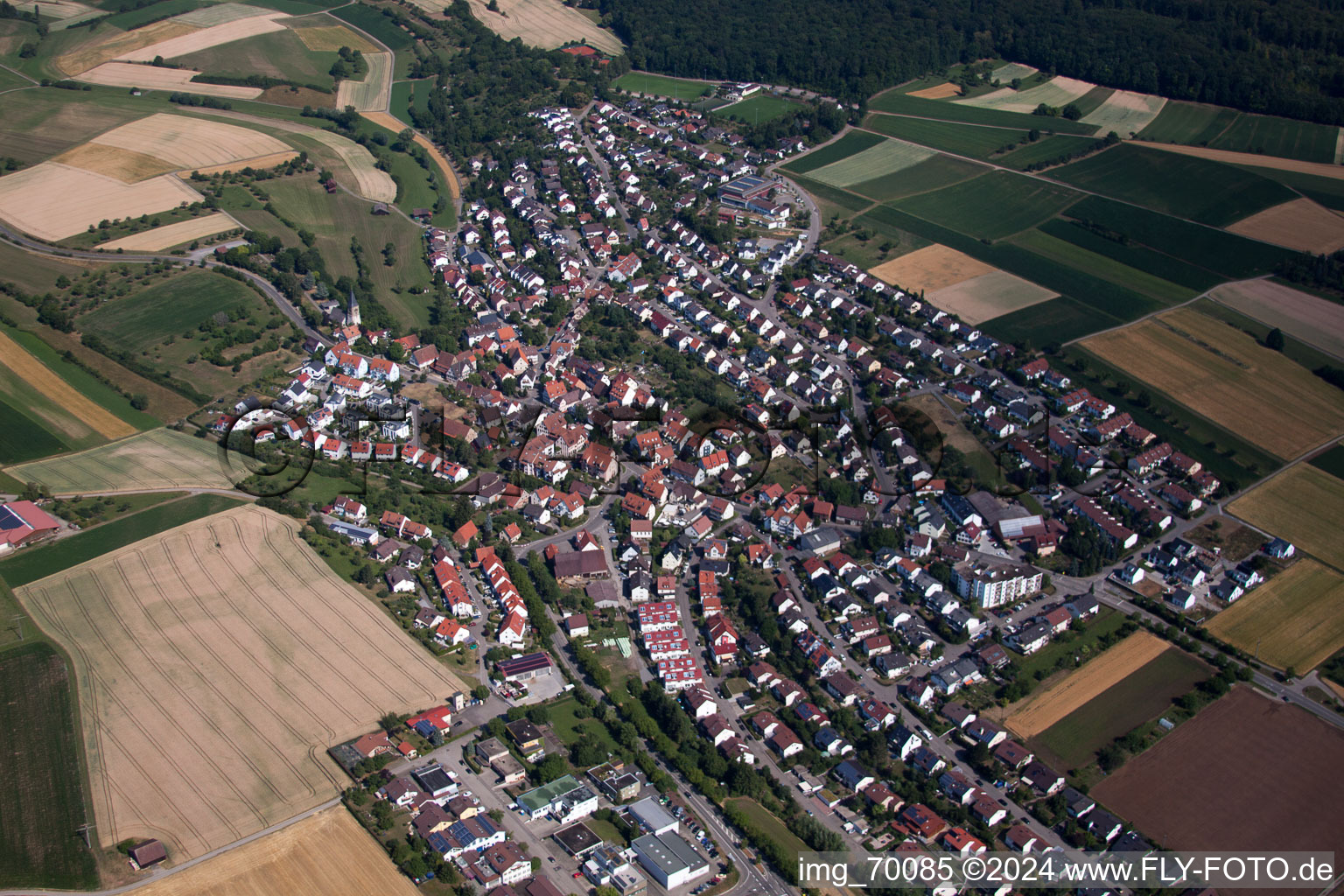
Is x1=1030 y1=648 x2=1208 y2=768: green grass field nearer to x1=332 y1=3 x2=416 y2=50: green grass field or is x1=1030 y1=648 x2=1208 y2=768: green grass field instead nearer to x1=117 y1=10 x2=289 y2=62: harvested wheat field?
x1=332 y1=3 x2=416 y2=50: green grass field

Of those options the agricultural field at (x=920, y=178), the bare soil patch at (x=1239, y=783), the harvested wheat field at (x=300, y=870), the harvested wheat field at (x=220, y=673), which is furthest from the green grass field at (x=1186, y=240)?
the harvested wheat field at (x=300, y=870)

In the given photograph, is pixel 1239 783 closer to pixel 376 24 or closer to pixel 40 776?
pixel 40 776

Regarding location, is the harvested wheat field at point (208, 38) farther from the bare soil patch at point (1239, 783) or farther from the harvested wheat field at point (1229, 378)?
the bare soil patch at point (1239, 783)

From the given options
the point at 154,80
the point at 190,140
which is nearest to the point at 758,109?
the point at 190,140

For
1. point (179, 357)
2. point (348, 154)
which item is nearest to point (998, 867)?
point (179, 357)

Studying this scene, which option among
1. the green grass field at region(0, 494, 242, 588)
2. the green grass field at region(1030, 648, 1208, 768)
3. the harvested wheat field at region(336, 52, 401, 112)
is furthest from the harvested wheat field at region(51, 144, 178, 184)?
the green grass field at region(1030, 648, 1208, 768)
